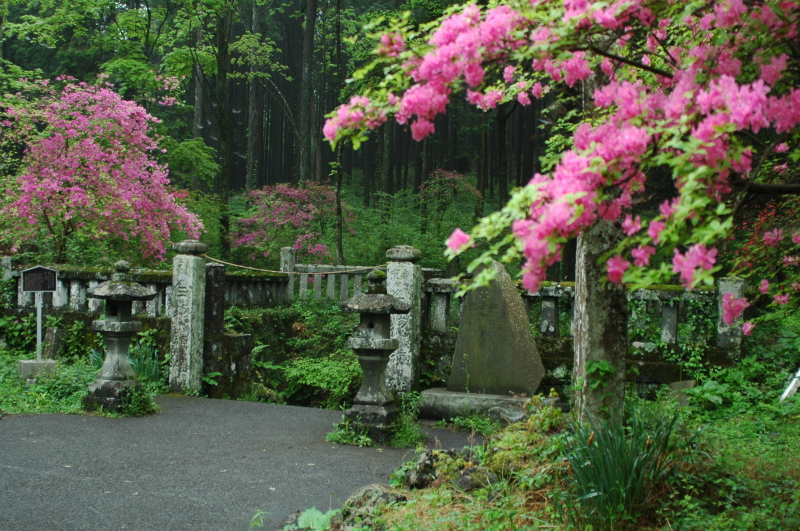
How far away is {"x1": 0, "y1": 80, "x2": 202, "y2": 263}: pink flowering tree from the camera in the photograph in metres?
10.8

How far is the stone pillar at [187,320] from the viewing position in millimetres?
8344

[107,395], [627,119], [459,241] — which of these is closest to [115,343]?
[107,395]

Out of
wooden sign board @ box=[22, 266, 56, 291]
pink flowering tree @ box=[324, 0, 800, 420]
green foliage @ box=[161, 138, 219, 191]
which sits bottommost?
wooden sign board @ box=[22, 266, 56, 291]

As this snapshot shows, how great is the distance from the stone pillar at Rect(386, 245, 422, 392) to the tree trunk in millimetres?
3666

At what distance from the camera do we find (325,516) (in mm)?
3955

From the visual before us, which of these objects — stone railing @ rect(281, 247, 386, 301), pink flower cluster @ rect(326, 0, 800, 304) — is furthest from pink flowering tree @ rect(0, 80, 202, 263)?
pink flower cluster @ rect(326, 0, 800, 304)

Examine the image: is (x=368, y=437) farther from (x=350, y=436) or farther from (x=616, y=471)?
(x=616, y=471)

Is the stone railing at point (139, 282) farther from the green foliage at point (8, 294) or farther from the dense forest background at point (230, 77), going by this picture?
the dense forest background at point (230, 77)

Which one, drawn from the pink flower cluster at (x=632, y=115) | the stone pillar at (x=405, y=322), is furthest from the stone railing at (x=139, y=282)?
the pink flower cluster at (x=632, y=115)

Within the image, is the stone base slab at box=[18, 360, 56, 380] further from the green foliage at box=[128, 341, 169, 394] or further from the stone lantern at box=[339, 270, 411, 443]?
the stone lantern at box=[339, 270, 411, 443]

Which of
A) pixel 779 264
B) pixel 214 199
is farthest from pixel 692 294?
pixel 214 199

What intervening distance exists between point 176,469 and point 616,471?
335cm

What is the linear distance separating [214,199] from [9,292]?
7.91 m

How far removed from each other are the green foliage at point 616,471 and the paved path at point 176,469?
5.44 feet
